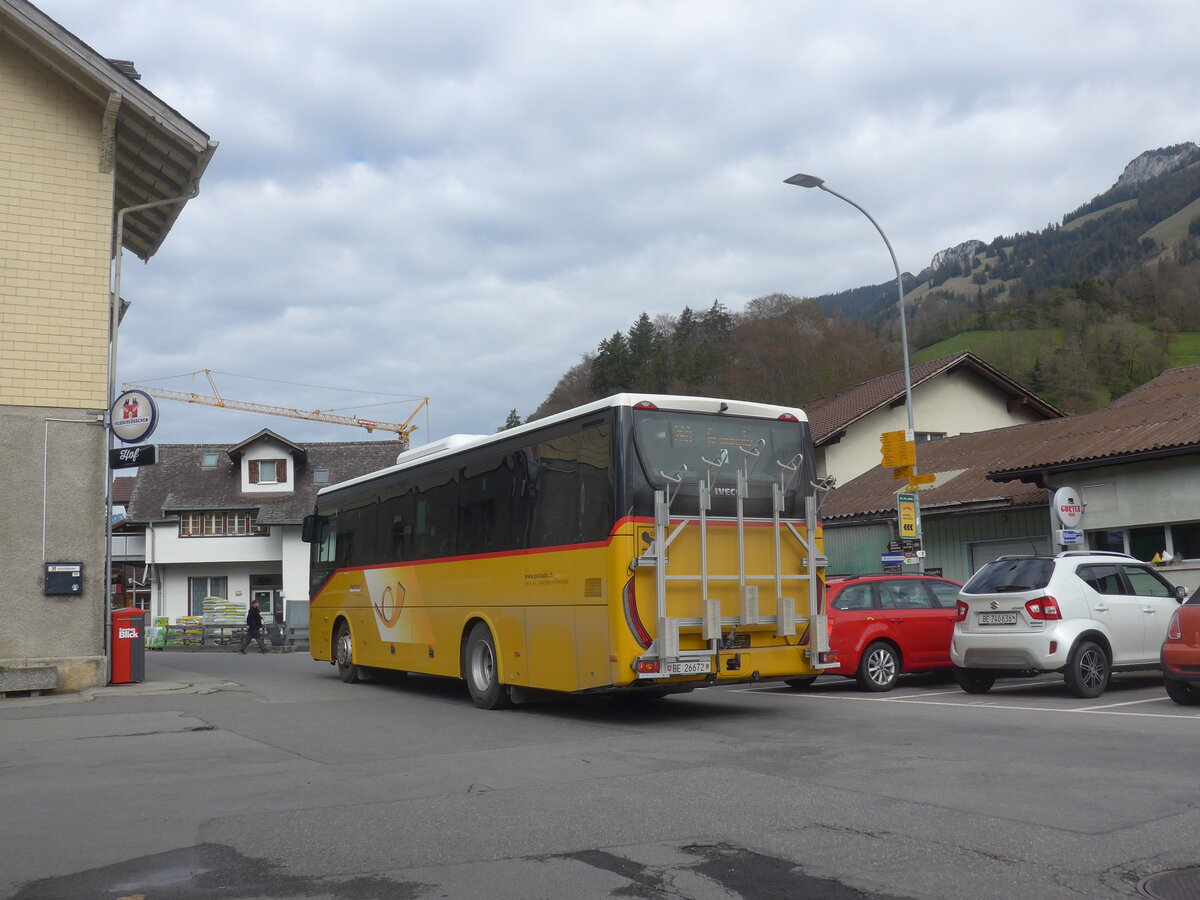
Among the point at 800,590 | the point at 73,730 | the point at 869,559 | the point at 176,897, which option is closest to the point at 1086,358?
the point at 869,559

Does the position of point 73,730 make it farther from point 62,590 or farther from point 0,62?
point 0,62

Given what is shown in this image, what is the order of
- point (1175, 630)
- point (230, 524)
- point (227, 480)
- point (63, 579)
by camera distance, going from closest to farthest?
point (1175, 630)
point (63, 579)
point (230, 524)
point (227, 480)

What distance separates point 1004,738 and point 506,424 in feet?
301

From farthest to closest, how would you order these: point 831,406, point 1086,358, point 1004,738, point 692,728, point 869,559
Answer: point 1086,358 → point 831,406 → point 869,559 → point 692,728 → point 1004,738

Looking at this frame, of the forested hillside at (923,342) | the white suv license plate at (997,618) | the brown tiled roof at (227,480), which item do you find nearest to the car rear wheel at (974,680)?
the white suv license plate at (997,618)

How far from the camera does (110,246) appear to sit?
18.1 meters

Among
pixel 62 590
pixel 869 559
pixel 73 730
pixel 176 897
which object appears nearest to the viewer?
pixel 176 897

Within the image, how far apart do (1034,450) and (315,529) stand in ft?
52.6

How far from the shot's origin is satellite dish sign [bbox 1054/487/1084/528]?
65.4ft

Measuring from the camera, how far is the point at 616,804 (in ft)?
24.1

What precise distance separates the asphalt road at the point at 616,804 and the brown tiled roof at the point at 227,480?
4402cm

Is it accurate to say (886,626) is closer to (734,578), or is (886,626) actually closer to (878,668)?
(878,668)

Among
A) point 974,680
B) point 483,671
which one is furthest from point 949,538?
point 483,671

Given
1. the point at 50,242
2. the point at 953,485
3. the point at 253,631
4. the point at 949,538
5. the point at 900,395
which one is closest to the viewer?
the point at 50,242
